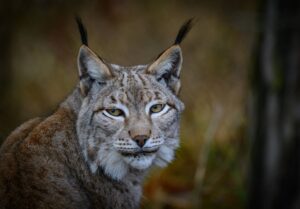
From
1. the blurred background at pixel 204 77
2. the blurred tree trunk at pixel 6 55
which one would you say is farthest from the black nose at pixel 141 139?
the blurred tree trunk at pixel 6 55

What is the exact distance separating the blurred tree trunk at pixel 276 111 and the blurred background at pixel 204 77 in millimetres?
12

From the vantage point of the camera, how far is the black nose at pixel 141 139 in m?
5.51

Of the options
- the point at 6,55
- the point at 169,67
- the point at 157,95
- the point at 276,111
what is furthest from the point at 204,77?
the point at 157,95

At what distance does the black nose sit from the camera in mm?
5508

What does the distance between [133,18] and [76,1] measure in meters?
0.97

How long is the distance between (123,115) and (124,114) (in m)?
0.01

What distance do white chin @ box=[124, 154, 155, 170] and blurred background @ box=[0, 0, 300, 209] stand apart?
10.5 ft

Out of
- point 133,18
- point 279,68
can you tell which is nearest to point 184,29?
point 279,68

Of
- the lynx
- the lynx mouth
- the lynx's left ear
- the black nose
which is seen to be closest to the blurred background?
the lynx's left ear

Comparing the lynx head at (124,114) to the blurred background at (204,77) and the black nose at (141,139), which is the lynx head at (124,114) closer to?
the black nose at (141,139)

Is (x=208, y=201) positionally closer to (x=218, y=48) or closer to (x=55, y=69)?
(x=218, y=48)

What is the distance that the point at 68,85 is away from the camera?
11914 millimetres

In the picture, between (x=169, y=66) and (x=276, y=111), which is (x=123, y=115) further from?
(x=276, y=111)

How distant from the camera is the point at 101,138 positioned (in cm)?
569
